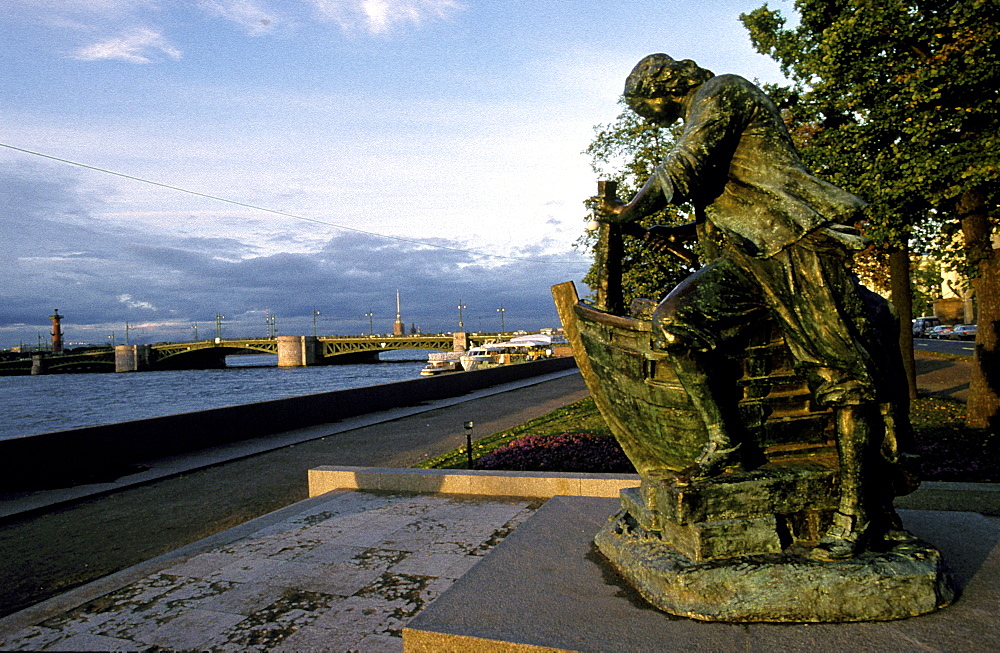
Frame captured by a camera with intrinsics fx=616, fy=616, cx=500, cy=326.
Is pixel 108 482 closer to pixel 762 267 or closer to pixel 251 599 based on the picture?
pixel 251 599

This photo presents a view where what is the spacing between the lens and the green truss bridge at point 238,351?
247ft

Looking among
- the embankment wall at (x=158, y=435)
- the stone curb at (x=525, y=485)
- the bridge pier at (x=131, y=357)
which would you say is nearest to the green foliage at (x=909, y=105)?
the stone curb at (x=525, y=485)

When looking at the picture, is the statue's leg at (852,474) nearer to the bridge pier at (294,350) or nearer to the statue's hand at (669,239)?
the statue's hand at (669,239)

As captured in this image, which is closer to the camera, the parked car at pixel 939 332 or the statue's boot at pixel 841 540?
the statue's boot at pixel 841 540

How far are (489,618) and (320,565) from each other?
255 centimetres

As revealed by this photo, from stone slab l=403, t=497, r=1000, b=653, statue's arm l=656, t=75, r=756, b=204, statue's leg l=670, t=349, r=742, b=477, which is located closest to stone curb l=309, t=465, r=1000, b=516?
stone slab l=403, t=497, r=1000, b=653

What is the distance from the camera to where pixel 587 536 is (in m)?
4.18

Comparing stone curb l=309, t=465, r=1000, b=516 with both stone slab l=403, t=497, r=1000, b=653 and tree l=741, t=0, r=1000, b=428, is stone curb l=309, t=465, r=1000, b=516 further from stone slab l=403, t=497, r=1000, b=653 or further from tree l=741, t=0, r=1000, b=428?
tree l=741, t=0, r=1000, b=428

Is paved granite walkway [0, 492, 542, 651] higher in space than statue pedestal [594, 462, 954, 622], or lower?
lower

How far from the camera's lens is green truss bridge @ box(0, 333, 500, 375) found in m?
75.3

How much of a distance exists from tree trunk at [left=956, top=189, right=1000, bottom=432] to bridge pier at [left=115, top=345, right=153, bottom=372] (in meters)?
102

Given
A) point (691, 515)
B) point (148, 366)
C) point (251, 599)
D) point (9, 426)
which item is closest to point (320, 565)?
point (251, 599)

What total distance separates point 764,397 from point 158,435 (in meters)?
11.8

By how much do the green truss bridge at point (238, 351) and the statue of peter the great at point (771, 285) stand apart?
66.7 metres
